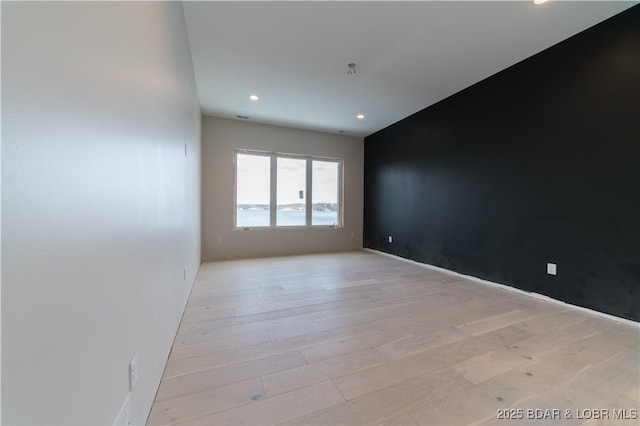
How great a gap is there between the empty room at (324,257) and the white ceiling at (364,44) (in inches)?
1.1

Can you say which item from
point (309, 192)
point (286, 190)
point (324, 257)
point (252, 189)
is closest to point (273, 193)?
point (286, 190)

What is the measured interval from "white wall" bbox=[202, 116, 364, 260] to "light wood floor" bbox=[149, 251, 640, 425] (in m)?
Result: 2.21

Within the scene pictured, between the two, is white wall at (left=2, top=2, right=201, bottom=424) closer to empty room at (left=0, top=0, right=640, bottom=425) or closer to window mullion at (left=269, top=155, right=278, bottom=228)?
empty room at (left=0, top=0, right=640, bottom=425)

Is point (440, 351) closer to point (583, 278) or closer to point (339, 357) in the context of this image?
point (339, 357)

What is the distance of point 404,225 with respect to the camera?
4859 millimetres

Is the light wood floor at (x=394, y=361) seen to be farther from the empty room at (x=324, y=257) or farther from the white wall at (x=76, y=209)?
the white wall at (x=76, y=209)

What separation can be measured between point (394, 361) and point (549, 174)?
275 centimetres

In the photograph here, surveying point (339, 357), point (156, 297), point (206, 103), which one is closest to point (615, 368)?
point (339, 357)

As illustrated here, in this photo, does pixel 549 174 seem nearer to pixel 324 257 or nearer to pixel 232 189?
pixel 324 257

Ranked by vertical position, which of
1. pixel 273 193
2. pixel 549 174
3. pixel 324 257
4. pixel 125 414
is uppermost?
pixel 549 174

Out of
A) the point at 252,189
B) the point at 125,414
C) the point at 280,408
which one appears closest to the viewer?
the point at 125,414

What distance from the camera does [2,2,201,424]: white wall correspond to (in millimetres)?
438

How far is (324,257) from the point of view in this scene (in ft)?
16.7

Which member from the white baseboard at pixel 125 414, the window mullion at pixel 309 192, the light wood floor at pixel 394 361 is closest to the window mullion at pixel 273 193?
the window mullion at pixel 309 192
